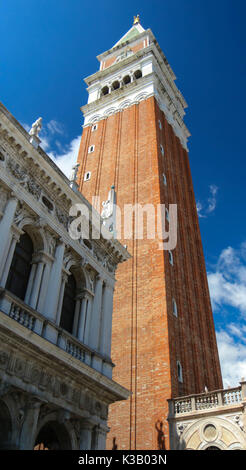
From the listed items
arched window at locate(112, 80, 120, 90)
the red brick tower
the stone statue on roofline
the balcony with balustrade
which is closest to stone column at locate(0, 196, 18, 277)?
the stone statue on roofline

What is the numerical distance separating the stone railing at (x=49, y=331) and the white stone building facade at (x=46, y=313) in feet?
0.10

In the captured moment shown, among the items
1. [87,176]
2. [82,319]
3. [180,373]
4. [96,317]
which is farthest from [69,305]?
[87,176]

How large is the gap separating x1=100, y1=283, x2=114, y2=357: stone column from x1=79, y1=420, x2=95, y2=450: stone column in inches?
107

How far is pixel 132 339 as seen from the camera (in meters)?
20.9

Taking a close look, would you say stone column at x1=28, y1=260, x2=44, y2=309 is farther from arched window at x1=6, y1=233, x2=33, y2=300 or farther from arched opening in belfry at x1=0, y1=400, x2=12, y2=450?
arched opening in belfry at x1=0, y1=400, x2=12, y2=450

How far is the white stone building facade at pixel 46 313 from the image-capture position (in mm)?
10359

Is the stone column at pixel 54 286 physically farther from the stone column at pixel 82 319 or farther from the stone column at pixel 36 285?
the stone column at pixel 82 319

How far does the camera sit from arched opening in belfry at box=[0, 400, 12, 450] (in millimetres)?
9867

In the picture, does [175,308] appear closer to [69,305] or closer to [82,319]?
[82,319]

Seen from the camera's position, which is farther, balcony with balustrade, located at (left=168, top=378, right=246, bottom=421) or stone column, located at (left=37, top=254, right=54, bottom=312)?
balcony with balustrade, located at (left=168, top=378, right=246, bottom=421)

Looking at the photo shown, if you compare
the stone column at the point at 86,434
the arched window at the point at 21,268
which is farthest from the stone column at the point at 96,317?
the arched window at the point at 21,268

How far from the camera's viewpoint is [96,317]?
15.1 metres

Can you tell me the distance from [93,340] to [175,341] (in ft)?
23.1

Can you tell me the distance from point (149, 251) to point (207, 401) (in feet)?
31.8
